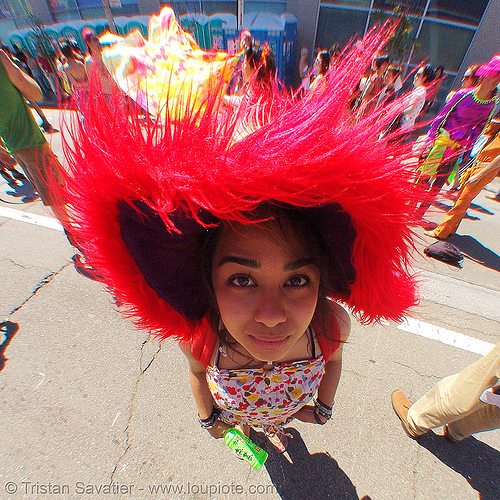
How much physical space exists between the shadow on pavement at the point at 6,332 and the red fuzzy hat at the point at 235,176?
182 centimetres

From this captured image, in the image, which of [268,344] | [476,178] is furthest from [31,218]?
[476,178]

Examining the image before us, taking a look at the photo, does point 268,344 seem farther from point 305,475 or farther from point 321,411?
point 305,475

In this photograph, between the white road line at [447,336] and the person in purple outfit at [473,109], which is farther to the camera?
the person in purple outfit at [473,109]

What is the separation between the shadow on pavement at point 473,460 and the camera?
1467 millimetres

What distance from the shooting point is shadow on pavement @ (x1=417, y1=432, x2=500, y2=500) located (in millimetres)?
1467

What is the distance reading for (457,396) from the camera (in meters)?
1.36

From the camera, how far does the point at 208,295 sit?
39.7 inches

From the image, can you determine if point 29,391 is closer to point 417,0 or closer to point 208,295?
point 208,295

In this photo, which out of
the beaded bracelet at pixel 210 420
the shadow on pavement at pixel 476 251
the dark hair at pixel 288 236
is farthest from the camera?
the shadow on pavement at pixel 476 251

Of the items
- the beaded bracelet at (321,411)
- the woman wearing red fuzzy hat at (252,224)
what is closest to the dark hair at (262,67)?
the woman wearing red fuzzy hat at (252,224)

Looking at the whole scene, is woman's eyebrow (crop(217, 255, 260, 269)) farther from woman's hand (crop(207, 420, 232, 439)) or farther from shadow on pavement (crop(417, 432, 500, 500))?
shadow on pavement (crop(417, 432, 500, 500))

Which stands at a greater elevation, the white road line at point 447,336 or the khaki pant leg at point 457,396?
the khaki pant leg at point 457,396

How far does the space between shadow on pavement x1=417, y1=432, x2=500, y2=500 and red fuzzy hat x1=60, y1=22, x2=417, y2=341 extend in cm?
139

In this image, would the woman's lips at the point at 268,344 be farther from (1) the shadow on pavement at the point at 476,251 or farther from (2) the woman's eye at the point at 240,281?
(1) the shadow on pavement at the point at 476,251
